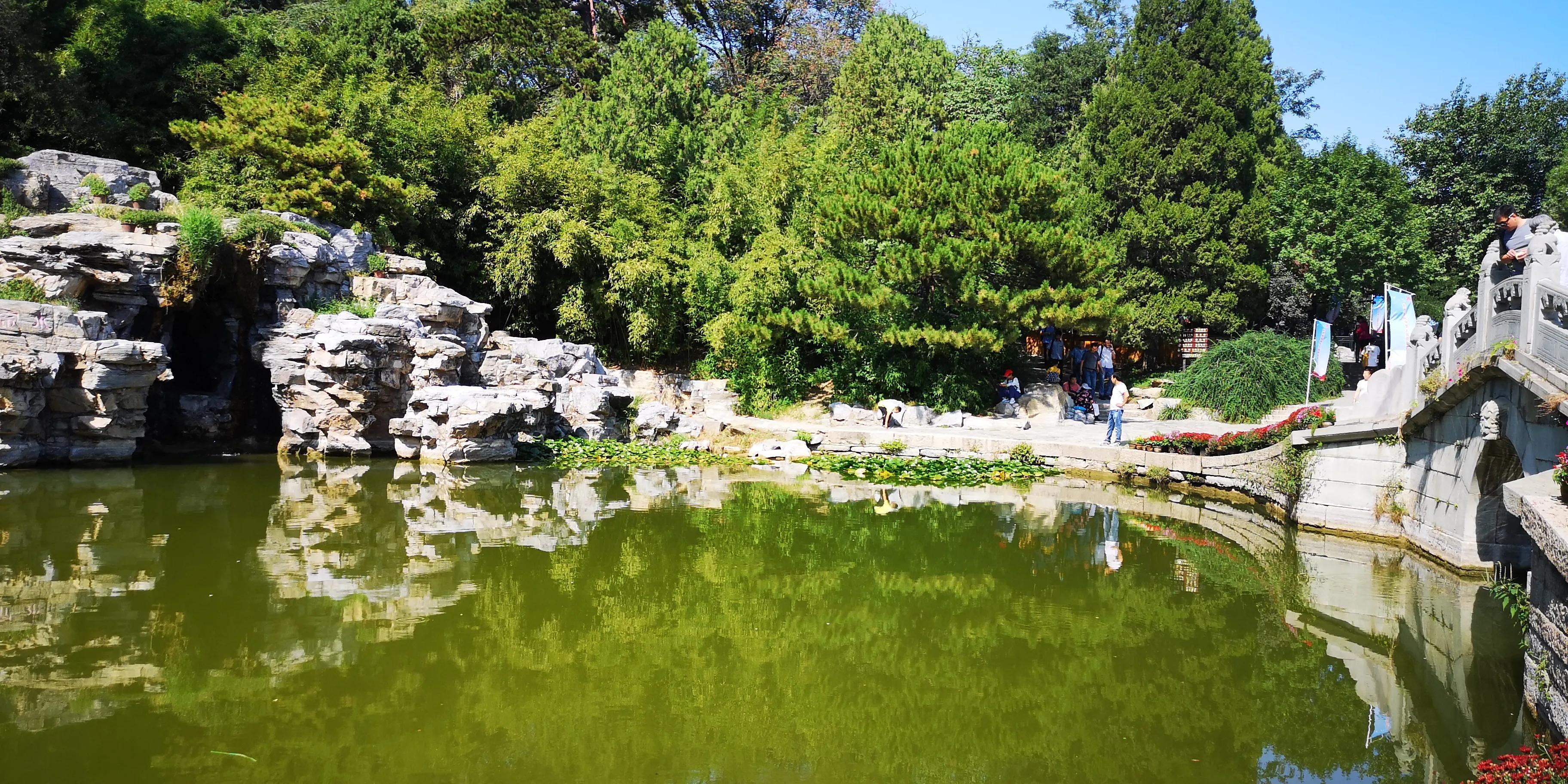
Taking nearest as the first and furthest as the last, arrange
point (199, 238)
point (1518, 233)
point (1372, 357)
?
1. point (1518, 233)
2. point (199, 238)
3. point (1372, 357)

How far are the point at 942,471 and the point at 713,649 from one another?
8.90 m

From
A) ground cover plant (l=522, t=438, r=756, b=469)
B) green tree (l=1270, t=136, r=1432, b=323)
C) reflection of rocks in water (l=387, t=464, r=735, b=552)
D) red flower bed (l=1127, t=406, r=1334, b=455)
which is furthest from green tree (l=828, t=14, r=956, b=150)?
reflection of rocks in water (l=387, t=464, r=735, b=552)

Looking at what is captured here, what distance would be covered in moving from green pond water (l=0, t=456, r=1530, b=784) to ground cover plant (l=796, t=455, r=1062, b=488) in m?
2.93

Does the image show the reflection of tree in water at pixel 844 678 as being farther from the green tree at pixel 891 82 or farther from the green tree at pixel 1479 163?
the green tree at pixel 891 82

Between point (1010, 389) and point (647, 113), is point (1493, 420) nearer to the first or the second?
point (1010, 389)

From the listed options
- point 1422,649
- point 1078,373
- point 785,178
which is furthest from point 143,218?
point 1078,373

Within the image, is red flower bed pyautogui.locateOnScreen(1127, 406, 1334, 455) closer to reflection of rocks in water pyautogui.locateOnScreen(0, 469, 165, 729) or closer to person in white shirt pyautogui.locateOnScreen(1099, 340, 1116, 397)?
person in white shirt pyautogui.locateOnScreen(1099, 340, 1116, 397)

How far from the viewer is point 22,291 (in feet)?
45.2

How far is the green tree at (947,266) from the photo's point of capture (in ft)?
59.2

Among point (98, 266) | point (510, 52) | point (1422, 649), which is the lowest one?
point (1422, 649)

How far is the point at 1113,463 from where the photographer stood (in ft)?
50.7

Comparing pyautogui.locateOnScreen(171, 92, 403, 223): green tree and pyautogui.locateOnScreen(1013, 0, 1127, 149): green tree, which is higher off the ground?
pyautogui.locateOnScreen(1013, 0, 1127, 149): green tree

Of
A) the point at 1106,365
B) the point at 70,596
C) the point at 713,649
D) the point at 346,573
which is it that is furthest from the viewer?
the point at 1106,365

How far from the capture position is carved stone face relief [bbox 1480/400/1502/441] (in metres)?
8.56
